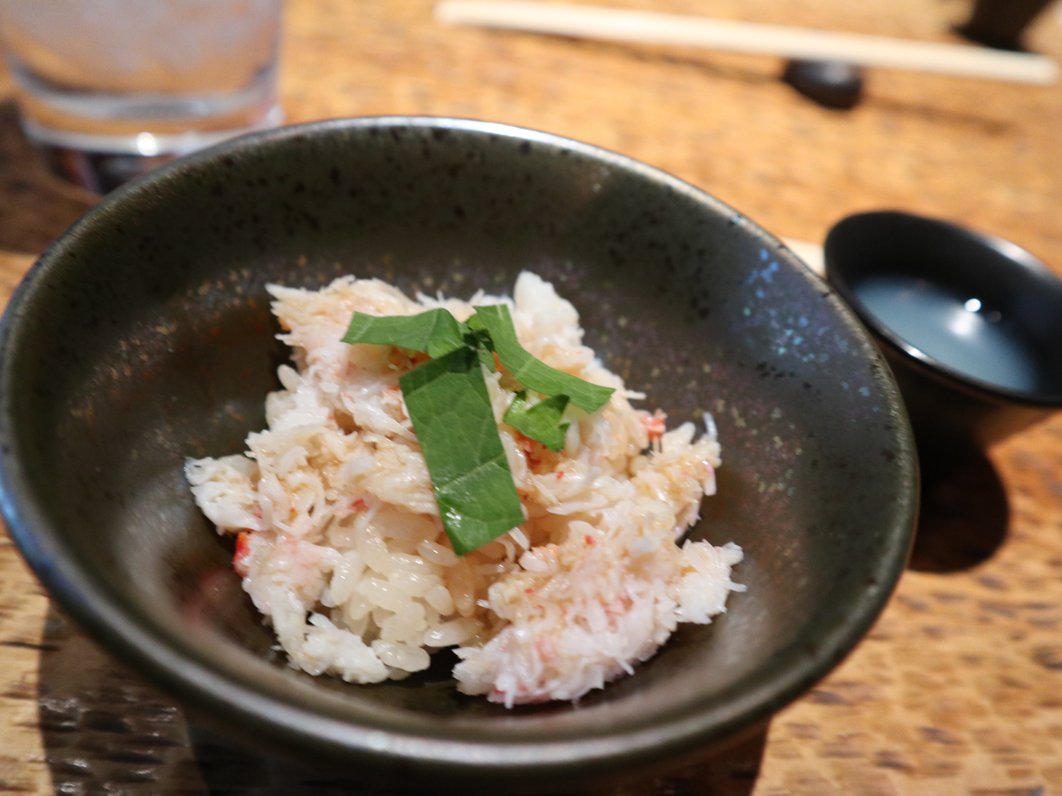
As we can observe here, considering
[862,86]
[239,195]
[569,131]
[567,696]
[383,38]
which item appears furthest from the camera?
[862,86]

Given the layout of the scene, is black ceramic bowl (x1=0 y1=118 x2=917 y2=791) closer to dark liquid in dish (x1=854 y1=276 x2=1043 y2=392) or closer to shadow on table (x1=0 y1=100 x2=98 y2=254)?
dark liquid in dish (x1=854 y1=276 x2=1043 y2=392)

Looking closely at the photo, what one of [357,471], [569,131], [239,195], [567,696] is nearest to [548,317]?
[357,471]

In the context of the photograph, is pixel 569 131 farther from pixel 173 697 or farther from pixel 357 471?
pixel 173 697

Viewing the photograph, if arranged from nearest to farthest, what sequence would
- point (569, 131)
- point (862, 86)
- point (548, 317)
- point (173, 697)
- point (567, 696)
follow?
point (173, 697) < point (567, 696) < point (548, 317) < point (569, 131) < point (862, 86)

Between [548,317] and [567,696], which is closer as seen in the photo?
[567,696]

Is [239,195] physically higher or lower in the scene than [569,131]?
higher

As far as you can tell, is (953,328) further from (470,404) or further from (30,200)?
(30,200)

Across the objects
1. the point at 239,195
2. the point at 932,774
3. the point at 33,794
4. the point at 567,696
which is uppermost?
the point at 239,195

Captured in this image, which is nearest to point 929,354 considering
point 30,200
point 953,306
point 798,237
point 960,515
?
point 953,306
